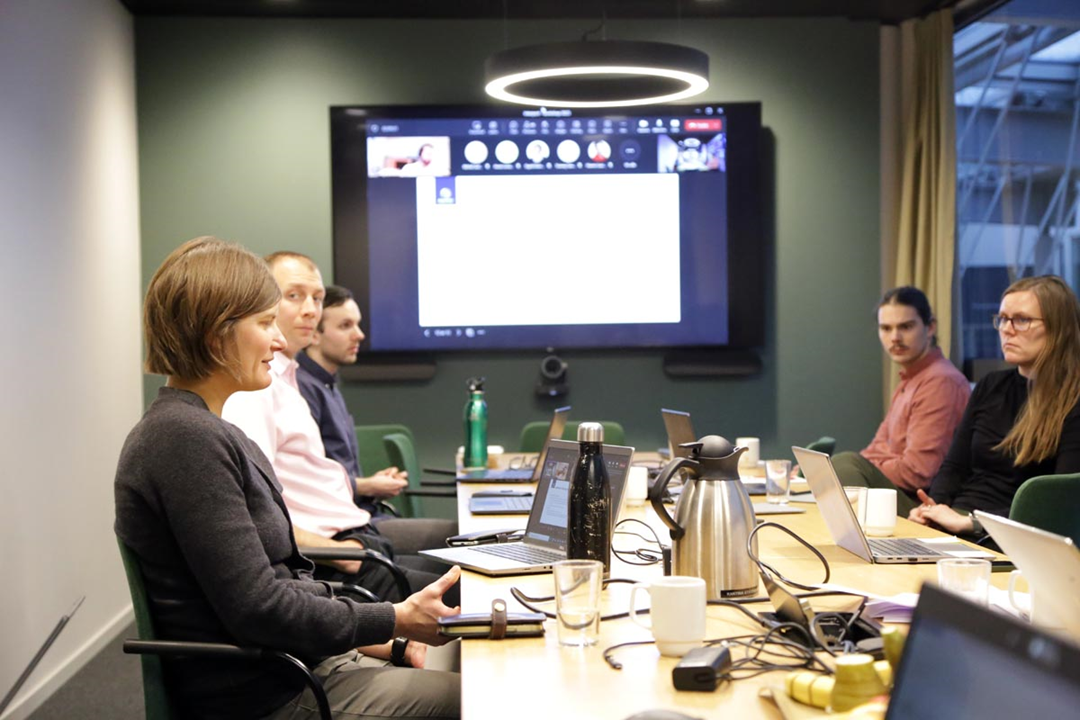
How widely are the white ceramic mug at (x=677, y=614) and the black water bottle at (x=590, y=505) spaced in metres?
0.52

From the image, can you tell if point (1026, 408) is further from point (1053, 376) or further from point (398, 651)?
point (398, 651)

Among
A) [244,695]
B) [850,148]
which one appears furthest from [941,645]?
[850,148]

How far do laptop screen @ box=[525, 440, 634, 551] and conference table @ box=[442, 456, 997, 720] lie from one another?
185 millimetres

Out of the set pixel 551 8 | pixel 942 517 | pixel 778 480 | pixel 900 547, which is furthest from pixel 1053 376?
pixel 551 8

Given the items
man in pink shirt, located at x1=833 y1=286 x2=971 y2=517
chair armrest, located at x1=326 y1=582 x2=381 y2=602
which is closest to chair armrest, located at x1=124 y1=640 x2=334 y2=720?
chair armrest, located at x1=326 y1=582 x2=381 y2=602

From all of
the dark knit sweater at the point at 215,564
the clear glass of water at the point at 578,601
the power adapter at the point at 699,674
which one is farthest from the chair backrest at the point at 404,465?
the power adapter at the point at 699,674

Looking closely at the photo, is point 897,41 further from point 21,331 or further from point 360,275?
point 21,331

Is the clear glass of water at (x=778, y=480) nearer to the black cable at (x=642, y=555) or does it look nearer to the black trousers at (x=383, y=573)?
the black cable at (x=642, y=555)

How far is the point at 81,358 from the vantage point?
15.3ft

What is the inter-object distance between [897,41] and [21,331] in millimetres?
4656

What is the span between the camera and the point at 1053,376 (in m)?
3.49

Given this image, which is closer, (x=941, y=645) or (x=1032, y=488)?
(x=941, y=645)

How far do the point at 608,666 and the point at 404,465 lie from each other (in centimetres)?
299

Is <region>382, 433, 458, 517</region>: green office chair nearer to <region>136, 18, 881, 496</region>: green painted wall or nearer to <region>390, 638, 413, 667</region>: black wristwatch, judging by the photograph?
<region>136, 18, 881, 496</region>: green painted wall
